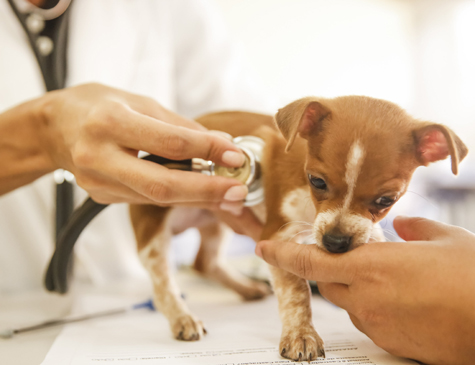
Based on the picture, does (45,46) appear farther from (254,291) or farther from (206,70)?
(254,291)

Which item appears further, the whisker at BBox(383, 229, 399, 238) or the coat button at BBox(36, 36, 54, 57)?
the coat button at BBox(36, 36, 54, 57)

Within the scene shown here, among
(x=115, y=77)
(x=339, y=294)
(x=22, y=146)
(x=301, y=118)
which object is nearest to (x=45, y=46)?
(x=115, y=77)

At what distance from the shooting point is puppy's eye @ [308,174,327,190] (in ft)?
4.04

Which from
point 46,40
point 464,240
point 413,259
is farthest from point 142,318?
point 46,40

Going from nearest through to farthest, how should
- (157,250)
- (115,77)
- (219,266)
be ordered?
(157,250) < (219,266) < (115,77)

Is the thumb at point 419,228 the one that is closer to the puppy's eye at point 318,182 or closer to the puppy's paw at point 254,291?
the puppy's eye at point 318,182

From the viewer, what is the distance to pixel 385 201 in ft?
3.89

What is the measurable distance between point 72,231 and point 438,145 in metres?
1.20

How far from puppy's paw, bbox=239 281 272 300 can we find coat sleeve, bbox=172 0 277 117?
1.12 meters

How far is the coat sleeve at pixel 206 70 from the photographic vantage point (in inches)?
98.5

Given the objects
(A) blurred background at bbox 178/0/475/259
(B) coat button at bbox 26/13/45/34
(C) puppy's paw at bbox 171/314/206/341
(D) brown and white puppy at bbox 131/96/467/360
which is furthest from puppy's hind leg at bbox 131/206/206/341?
(A) blurred background at bbox 178/0/475/259

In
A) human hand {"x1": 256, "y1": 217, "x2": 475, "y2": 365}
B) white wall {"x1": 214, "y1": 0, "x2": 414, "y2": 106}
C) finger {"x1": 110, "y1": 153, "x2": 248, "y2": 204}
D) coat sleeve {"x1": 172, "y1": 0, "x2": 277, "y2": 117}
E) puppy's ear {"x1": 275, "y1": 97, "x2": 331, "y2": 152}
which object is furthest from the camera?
white wall {"x1": 214, "y1": 0, "x2": 414, "y2": 106}

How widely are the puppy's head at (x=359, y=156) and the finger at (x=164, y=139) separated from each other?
0.26 m

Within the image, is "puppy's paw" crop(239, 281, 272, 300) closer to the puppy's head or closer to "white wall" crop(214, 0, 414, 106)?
the puppy's head
